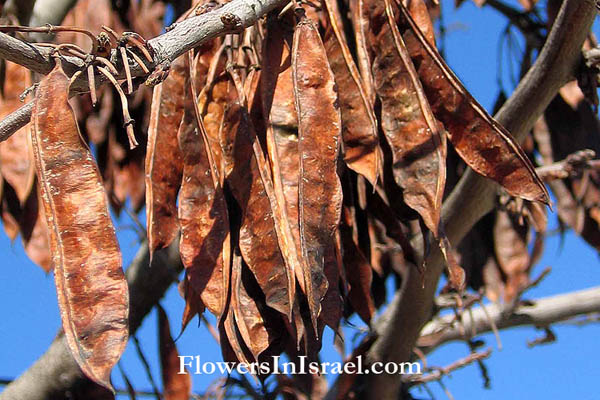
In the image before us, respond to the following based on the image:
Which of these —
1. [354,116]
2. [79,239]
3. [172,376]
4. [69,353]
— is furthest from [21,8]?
[79,239]

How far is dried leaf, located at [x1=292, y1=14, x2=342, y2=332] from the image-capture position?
124 cm

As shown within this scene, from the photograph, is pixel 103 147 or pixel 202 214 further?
pixel 103 147

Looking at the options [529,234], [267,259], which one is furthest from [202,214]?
[529,234]

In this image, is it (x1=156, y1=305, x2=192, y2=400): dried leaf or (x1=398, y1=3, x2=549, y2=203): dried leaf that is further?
(x1=156, y1=305, x2=192, y2=400): dried leaf

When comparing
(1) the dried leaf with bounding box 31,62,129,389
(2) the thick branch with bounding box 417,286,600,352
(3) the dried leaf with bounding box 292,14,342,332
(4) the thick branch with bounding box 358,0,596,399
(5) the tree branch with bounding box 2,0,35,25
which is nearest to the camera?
(1) the dried leaf with bounding box 31,62,129,389

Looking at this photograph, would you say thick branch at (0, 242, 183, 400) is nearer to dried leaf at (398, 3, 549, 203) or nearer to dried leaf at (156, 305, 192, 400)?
dried leaf at (156, 305, 192, 400)

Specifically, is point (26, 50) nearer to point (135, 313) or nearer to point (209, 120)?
point (209, 120)

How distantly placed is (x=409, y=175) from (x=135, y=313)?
0.95 meters

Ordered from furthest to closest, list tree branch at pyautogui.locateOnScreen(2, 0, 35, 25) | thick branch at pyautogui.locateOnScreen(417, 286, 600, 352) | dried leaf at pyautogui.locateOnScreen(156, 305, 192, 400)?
thick branch at pyautogui.locateOnScreen(417, 286, 600, 352) → tree branch at pyautogui.locateOnScreen(2, 0, 35, 25) → dried leaf at pyautogui.locateOnScreen(156, 305, 192, 400)

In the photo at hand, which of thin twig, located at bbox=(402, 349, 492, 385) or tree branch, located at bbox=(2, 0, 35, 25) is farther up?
tree branch, located at bbox=(2, 0, 35, 25)

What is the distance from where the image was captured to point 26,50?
3.35ft

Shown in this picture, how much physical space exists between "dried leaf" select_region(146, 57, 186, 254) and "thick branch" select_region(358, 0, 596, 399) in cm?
64

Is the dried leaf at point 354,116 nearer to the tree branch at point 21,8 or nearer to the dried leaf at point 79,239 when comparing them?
the dried leaf at point 79,239

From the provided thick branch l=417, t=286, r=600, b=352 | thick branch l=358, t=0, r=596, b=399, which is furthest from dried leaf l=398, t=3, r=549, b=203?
thick branch l=417, t=286, r=600, b=352
